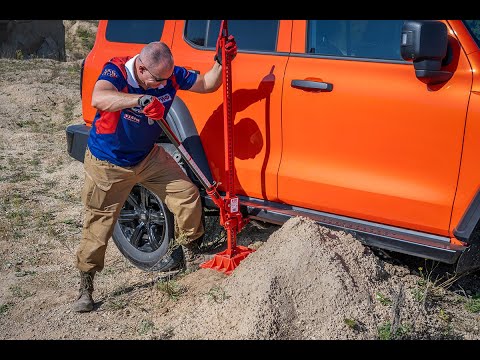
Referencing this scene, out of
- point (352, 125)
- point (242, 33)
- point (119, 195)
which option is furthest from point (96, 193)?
Result: point (352, 125)

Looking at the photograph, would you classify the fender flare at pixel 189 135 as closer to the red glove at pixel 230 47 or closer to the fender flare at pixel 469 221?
the red glove at pixel 230 47

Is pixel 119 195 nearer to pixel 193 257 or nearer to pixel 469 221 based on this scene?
pixel 193 257

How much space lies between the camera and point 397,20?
12.0 ft

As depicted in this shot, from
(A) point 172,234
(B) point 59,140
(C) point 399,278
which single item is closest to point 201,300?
(A) point 172,234

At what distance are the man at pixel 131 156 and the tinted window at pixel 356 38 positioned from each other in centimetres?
52

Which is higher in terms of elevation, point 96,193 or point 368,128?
point 368,128

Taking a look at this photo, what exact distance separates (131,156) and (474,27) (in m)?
2.23

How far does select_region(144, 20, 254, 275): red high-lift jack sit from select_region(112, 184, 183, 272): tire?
0.34 m

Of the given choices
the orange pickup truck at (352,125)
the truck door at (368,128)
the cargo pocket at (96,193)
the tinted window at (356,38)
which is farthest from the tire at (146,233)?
the tinted window at (356,38)

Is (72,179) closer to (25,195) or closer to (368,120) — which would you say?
(25,195)

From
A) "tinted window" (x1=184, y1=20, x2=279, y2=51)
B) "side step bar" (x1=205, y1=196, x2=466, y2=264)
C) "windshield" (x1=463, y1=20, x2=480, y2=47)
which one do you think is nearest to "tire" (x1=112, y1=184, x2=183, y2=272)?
→ "side step bar" (x1=205, y1=196, x2=466, y2=264)

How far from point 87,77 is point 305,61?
1910 millimetres

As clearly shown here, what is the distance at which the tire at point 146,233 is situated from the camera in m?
4.70

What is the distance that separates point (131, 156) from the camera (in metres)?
4.29
